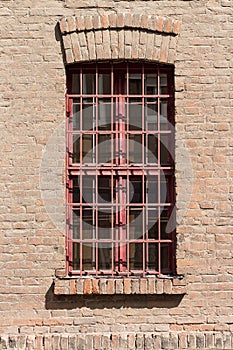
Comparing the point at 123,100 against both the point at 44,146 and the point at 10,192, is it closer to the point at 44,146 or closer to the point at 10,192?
the point at 44,146

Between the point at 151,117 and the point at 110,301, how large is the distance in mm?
1895

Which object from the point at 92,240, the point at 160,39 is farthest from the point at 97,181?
the point at 160,39

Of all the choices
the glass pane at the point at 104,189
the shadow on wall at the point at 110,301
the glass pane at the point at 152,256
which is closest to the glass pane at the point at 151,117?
the glass pane at the point at 104,189

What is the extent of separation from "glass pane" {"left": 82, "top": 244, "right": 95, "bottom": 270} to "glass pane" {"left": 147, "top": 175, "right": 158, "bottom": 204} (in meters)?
0.76

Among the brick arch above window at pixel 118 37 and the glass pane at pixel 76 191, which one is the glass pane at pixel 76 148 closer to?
the glass pane at pixel 76 191

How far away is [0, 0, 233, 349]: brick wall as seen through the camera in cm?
726

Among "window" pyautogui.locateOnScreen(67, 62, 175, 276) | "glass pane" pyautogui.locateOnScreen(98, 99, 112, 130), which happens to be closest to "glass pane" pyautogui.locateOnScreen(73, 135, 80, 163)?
"window" pyautogui.locateOnScreen(67, 62, 175, 276)

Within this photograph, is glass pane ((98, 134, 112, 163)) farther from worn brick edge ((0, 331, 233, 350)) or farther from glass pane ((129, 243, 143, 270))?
worn brick edge ((0, 331, 233, 350))

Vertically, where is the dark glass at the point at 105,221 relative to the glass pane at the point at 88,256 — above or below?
above

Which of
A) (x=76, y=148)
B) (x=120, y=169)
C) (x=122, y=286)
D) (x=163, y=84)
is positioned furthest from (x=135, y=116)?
(x=122, y=286)

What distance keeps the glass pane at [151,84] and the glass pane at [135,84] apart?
0.07 m

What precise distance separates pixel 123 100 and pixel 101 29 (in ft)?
2.44

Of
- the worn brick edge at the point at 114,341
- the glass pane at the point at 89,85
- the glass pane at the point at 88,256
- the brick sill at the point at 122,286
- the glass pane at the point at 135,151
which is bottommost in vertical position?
the worn brick edge at the point at 114,341

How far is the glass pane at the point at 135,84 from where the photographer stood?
7547mm
